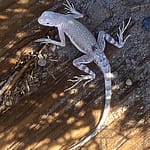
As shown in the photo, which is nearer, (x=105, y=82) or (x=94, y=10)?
(x=105, y=82)

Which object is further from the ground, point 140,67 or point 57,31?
point 57,31

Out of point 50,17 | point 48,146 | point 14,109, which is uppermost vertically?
point 50,17

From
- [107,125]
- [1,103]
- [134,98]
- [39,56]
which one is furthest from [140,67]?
[1,103]

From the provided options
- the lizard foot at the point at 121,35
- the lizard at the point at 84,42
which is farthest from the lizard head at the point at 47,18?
the lizard foot at the point at 121,35

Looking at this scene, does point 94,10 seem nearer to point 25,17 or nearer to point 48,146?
point 25,17

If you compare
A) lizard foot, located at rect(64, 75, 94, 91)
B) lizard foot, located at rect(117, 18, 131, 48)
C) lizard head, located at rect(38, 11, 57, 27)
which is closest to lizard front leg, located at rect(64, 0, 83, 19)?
lizard head, located at rect(38, 11, 57, 27)

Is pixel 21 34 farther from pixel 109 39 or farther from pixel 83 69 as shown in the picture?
pixel 109 39
